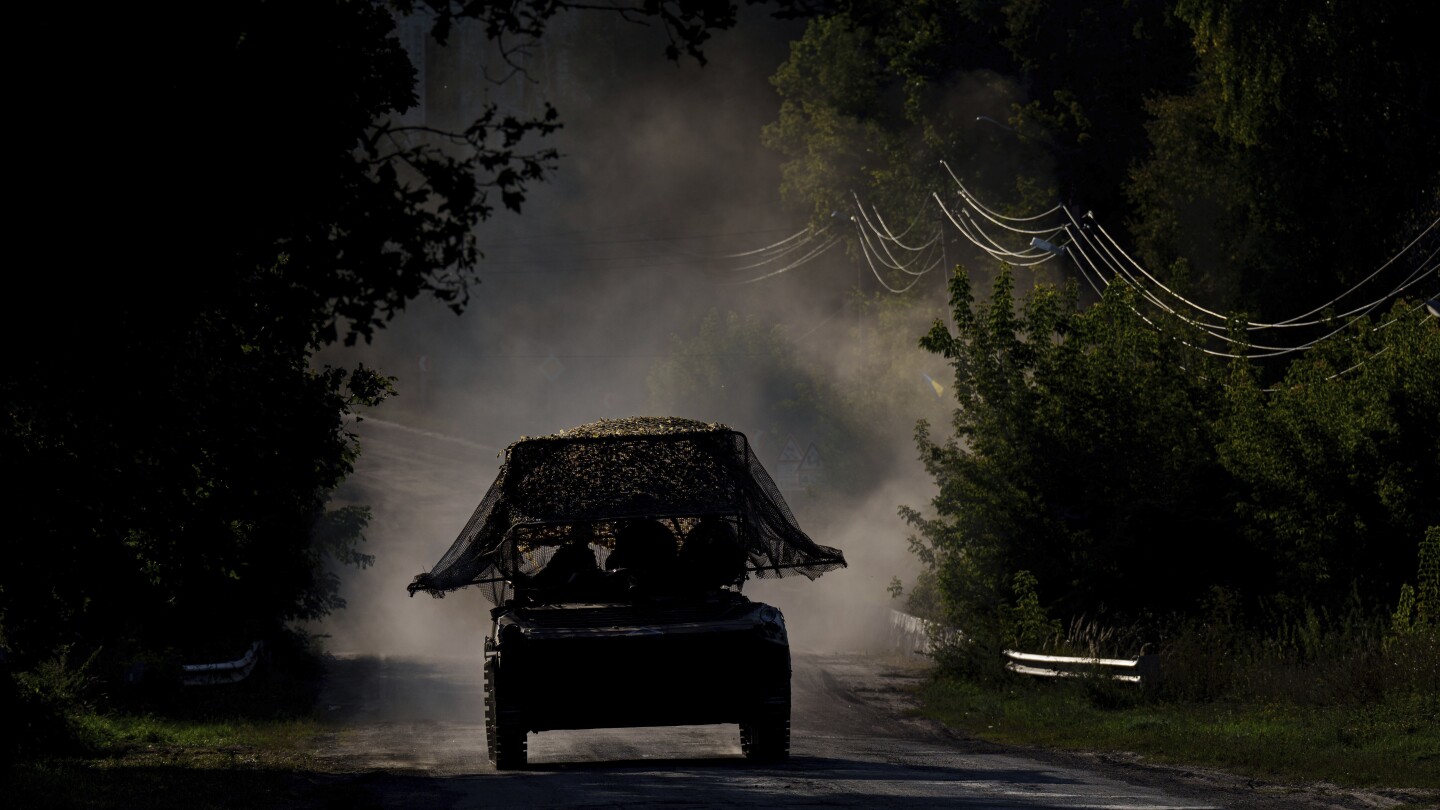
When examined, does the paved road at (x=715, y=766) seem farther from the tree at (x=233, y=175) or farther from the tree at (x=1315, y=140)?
the tree at (x=1315, y=140)

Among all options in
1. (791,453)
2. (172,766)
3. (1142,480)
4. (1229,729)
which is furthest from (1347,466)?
(791,453)

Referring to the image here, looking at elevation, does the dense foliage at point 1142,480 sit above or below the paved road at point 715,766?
above

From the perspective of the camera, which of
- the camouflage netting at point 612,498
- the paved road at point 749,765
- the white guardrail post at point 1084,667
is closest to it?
the paved road at point 749,765

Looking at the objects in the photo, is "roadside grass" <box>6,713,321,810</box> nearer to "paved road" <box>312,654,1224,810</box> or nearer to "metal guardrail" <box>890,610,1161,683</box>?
"paved road" <box>312,654,1224,810</box>

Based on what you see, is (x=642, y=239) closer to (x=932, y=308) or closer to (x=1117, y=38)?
(x=932, y=308)

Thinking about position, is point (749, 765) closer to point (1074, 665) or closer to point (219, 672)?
point (1074, 665)

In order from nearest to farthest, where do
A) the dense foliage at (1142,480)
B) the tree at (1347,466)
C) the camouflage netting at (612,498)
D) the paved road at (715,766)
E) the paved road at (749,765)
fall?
the paved road at (715,766) → the paved road at (749,765) → the camouflage netting at (612,498) → the tree at (1347,466) → the dense foliage at (1142,480)

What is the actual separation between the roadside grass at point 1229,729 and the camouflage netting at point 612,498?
147 inches

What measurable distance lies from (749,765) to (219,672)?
12190 mm

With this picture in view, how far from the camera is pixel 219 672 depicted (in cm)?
2448

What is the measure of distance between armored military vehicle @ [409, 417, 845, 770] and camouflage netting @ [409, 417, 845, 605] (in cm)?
2

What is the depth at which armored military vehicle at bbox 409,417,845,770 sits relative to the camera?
46.7 ft

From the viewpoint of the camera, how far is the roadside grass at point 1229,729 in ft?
46.5

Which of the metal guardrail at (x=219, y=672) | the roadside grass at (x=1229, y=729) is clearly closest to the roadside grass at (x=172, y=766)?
the metal guardrail at (x=219, y=672)
